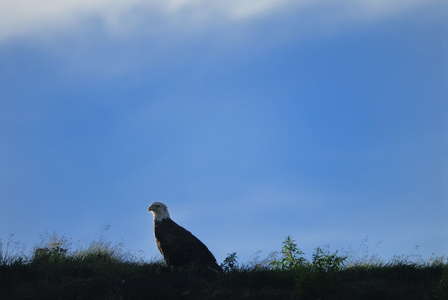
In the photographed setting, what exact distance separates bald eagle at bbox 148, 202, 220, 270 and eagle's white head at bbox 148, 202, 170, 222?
0.34 m

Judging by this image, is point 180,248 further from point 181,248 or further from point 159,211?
point 159,211

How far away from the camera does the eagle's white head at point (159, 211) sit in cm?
1516

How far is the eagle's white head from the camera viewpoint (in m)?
15.2

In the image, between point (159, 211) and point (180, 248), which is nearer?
point (180, 248)

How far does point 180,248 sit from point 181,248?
0.08 feet

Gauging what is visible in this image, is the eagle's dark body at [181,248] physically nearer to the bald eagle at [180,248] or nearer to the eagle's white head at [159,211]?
the bald eagle at [180,248]

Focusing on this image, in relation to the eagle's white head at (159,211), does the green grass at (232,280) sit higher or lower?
lower

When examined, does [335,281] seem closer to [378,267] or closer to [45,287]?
[378,267]

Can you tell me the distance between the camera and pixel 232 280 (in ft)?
43.2

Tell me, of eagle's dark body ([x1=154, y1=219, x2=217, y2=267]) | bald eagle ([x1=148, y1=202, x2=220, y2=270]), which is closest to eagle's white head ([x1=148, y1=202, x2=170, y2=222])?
bald eagle ([x1=148, y1=202, x2=220, y2=270])

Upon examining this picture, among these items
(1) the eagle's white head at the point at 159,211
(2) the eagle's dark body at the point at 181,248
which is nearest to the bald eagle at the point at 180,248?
(2) the eagle's dark body at the point at 181,248

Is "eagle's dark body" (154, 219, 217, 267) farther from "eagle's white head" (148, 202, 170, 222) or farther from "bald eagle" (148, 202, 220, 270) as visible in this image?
"eagle's white head" (148, 202, 170, 222)

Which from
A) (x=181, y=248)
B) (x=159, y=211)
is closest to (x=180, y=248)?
(x=181, y=248)

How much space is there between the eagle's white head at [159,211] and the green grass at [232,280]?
114 centimetres
